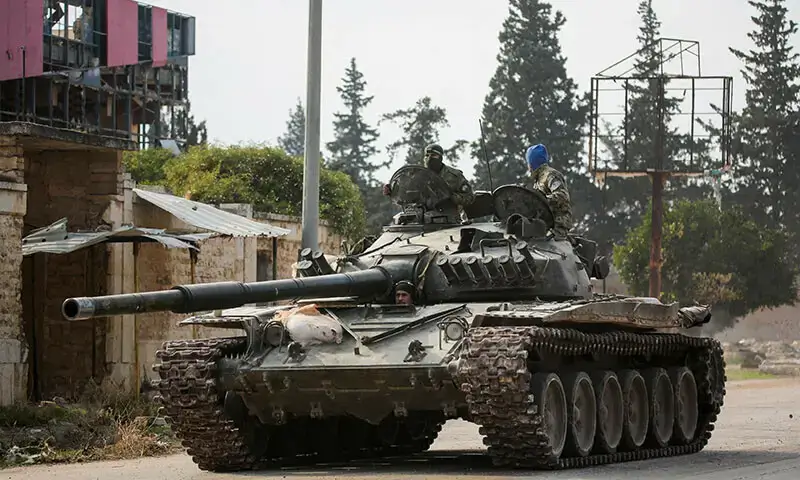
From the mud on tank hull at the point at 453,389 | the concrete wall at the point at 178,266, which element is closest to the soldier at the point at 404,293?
the mud on tank hull at the point at 453,389

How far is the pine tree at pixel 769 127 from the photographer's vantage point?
6656 cm

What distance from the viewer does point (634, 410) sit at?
16.6 m

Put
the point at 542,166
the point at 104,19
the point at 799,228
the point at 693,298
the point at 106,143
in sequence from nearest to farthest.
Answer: the point at 542,166
the point at 106,143
the point at 104,19
the point at 693,298
the point at 799,228

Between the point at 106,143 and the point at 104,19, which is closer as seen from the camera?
the point at 106,143

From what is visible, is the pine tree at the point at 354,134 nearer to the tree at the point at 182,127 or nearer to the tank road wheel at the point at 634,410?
the tree at the point at 182,127

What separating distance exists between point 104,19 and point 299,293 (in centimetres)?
2584

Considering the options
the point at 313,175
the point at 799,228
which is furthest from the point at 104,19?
the point at 799,228

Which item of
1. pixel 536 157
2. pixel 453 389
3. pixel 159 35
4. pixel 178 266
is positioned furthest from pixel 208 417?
pixel 159 35

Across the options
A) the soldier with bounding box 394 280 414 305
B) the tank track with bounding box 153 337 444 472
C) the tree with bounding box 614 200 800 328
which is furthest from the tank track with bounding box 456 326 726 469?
the tree with bounding box 614 200 800 328

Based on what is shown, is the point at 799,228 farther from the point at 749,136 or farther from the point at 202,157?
the point at 202,157

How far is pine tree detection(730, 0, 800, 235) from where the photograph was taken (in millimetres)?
66562

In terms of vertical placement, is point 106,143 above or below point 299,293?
above

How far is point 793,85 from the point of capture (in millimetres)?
67250

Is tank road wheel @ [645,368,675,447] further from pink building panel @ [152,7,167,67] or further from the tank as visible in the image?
pink building panel @ [152,7,167,67]
